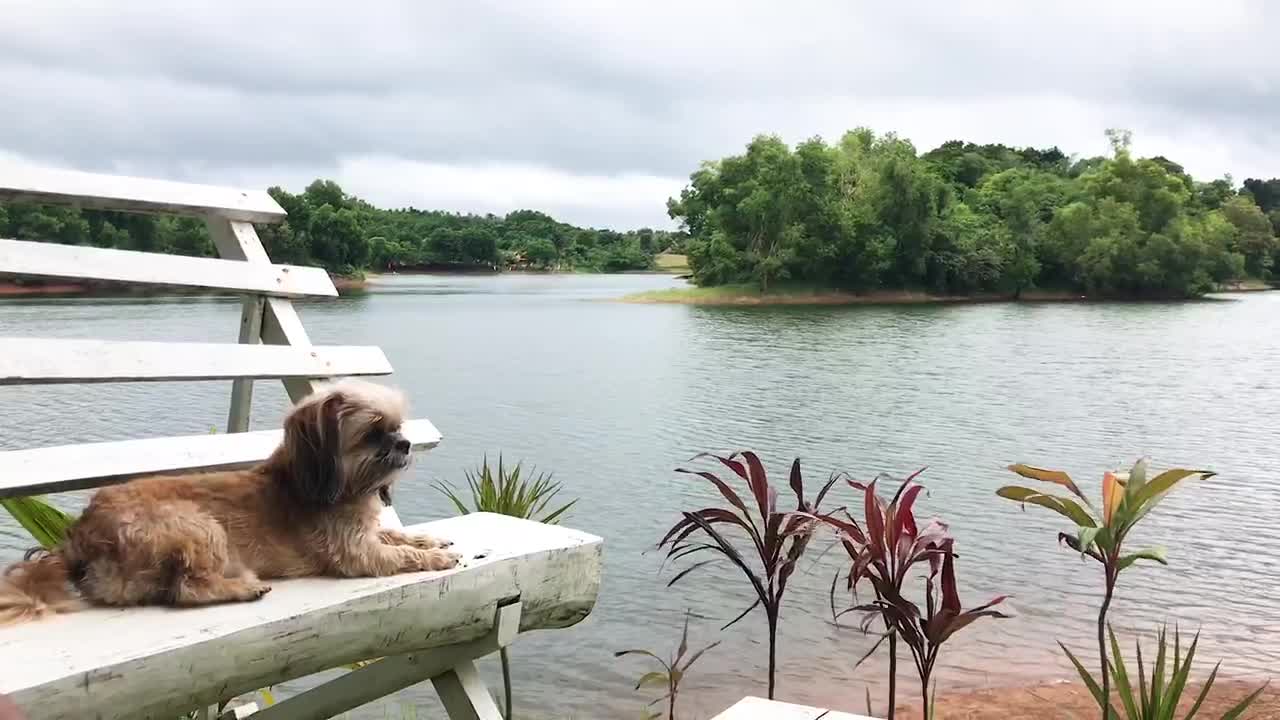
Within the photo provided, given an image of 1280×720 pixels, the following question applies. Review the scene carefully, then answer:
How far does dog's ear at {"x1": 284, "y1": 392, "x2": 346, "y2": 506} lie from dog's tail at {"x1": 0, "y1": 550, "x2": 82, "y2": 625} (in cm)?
57

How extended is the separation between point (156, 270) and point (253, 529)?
3.71 ft

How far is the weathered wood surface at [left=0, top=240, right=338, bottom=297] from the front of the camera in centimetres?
292

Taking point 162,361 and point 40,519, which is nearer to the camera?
point 162,361

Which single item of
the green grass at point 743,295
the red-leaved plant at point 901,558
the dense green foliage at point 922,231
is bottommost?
the green grass at point 743,295

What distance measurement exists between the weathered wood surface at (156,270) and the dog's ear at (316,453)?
2.92 ft

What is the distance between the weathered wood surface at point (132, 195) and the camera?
2.94 m

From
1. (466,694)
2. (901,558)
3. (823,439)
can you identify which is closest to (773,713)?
(901,558)

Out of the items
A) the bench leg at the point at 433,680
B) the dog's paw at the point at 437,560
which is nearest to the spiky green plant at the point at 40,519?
the bench leg at the point at 433,680

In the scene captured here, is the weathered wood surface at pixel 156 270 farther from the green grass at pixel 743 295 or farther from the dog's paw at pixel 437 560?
the green grass at pixel 743 295

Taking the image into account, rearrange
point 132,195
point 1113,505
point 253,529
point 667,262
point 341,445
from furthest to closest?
point 667,262, point 1113,505, point 132,195, point 341,445, point 253,529

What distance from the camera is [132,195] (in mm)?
3227

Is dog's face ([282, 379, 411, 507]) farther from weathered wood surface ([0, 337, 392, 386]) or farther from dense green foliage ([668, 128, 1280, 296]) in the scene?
dense green foliage ([668, 128, 1280, 296])

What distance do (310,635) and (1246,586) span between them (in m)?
8.15

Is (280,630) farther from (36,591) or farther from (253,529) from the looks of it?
(36,591)
